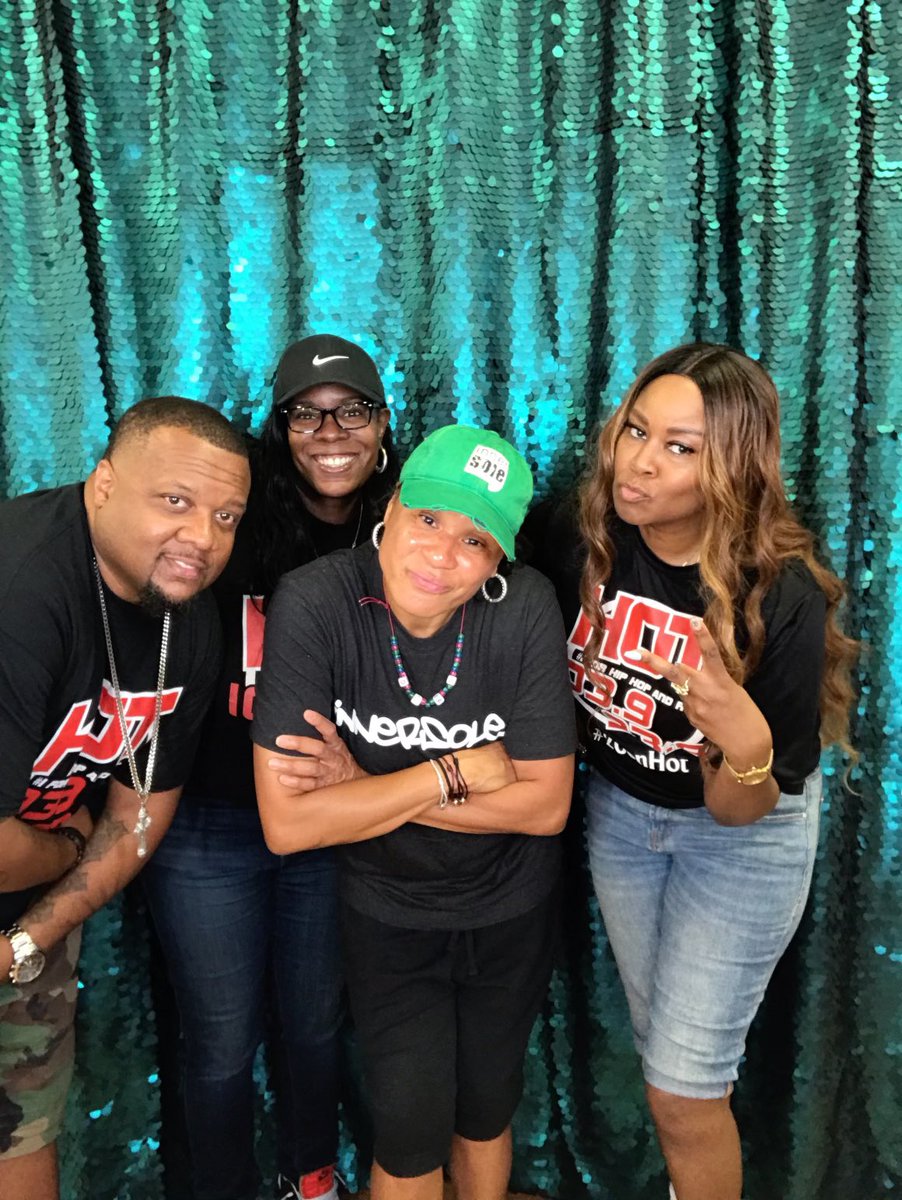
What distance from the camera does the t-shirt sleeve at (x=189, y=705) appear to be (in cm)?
128

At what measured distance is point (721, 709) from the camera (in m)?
1.15

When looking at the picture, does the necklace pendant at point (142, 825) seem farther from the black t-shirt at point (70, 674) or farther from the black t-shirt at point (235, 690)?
the black t-shirt at point (235, 690)

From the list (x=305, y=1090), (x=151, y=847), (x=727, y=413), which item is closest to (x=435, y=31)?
(x=727, y=413)

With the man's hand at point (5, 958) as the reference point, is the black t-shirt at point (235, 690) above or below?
above

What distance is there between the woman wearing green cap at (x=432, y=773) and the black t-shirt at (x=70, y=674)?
0.53 feet

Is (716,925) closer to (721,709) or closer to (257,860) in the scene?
(721,709)

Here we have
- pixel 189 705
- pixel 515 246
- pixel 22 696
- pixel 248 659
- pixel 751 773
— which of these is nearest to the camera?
pixel 22 696

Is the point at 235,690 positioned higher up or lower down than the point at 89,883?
higher up

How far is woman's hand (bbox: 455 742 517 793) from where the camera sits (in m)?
1.21

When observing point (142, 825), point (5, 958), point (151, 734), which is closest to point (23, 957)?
point (5, 958)

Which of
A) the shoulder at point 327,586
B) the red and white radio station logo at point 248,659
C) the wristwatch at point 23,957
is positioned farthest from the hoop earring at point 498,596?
the wristwatch at point 23,957

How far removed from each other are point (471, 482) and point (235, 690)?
0.54 meters

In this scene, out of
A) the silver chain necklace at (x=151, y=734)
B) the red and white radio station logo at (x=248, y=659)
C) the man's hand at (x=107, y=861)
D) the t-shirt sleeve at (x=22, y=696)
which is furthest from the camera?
the red and white radio station logo at (x=248, y=659)

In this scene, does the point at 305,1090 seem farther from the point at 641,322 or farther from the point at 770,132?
the point at 770,132
